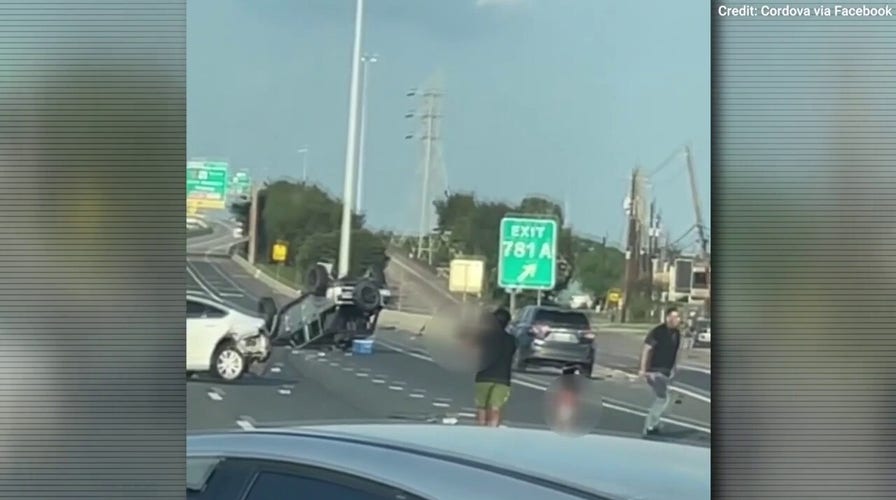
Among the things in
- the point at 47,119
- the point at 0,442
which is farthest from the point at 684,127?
the point at 0,442

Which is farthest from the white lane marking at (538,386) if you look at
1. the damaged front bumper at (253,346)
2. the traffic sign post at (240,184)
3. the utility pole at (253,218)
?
the traffic sign post at (240,184)

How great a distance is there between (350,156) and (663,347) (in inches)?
43.5

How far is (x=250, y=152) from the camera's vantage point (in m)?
3.03

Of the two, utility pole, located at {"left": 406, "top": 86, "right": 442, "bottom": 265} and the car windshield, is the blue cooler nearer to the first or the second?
the car windshield

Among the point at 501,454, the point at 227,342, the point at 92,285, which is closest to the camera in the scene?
the point at 501,454

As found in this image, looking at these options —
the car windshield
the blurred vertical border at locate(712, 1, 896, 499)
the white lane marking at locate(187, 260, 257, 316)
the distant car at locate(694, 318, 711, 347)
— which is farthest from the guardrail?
the blurred vertical border at locate(712, 1, 896, 499)

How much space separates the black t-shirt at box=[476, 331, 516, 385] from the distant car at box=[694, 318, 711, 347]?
56cm

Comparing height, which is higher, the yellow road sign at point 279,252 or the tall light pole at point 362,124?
the tall light pole at point 362,124

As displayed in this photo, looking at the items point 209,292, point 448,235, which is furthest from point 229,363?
point 448,235

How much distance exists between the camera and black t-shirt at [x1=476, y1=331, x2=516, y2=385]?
3000 millimetres

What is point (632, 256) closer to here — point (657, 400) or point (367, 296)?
point (657, 400)

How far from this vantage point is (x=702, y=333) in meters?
3.04

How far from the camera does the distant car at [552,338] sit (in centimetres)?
299

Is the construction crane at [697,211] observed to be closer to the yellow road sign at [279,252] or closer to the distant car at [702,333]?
the distant car at [702,333]
